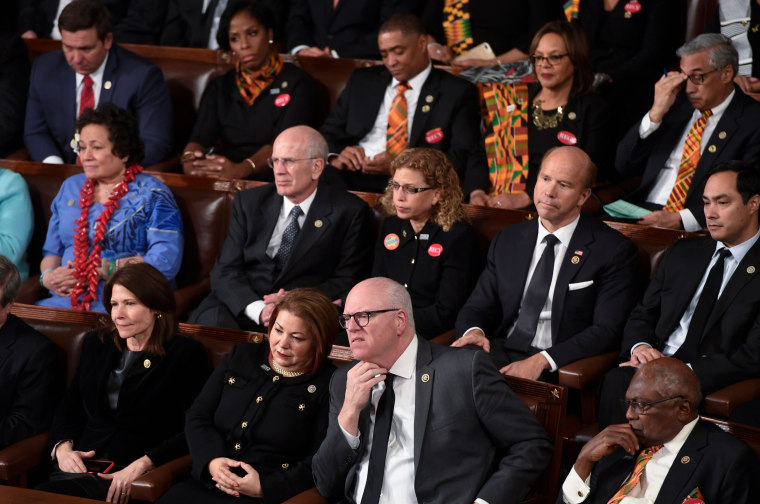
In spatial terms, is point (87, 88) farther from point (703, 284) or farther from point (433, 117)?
point (703, 284)

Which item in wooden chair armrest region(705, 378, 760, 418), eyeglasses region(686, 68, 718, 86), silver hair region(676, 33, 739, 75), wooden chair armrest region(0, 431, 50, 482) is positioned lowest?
wooden chair armrest region(0, 431, 50, 482)

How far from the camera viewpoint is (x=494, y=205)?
3928mm

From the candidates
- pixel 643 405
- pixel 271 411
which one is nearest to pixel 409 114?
pixel 271 411

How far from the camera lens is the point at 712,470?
7.73 ft

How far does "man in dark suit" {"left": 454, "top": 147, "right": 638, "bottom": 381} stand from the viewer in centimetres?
315

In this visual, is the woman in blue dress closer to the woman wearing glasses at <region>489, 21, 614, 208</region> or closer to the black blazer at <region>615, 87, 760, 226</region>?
the woman wearing glasses at <region>489, 21, 614, 208</region>

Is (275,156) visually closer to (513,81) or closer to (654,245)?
(513,81)

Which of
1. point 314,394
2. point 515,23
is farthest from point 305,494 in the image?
point 515,23

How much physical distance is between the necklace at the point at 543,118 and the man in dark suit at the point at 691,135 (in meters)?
0.27

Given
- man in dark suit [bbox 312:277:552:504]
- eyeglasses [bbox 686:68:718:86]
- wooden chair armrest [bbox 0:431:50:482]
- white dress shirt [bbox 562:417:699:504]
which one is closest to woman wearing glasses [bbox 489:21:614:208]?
eyeglasses [bbox 686:68:718:86]

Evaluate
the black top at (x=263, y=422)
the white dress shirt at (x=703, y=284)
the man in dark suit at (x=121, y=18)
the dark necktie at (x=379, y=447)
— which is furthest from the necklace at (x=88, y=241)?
the white dress shirt at (x=703, y=284)

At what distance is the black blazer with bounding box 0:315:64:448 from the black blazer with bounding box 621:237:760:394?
5.71ft

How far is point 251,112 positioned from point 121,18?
4.26ft

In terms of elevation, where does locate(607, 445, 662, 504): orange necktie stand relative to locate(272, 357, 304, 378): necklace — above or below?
below
